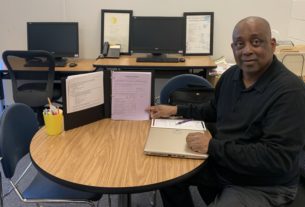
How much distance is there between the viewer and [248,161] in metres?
1.33

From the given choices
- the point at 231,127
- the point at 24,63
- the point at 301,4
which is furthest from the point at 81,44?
→ the point at 231,127

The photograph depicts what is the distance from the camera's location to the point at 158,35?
3564 millimetres

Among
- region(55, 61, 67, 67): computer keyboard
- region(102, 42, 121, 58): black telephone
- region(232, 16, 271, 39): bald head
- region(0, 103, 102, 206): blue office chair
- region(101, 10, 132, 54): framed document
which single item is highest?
region(101, 10, 132, 54): framed document

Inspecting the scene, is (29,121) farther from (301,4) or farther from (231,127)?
(301,4)

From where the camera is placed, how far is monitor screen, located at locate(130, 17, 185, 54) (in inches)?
139

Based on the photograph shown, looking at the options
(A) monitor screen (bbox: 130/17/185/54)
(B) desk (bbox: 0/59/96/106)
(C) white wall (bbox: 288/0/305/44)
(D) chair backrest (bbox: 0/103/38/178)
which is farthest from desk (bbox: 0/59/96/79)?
(C) white wall (bbox: 288/0/305/44)


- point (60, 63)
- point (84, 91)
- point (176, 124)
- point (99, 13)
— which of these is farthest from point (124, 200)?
point (99, 13)

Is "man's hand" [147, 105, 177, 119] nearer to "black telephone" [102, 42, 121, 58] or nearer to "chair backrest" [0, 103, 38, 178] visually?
"chair backrest" [0, 103, 38, 178]

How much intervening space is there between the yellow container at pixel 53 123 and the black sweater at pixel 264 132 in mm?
755

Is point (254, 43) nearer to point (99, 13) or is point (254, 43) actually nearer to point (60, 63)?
point (60, 63)

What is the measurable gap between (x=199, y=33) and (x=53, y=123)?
2.45 meters

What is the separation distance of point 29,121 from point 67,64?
1.75 meters

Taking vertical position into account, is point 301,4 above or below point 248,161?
above

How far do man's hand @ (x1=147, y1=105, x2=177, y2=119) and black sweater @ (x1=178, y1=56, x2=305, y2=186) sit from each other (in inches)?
12.8
